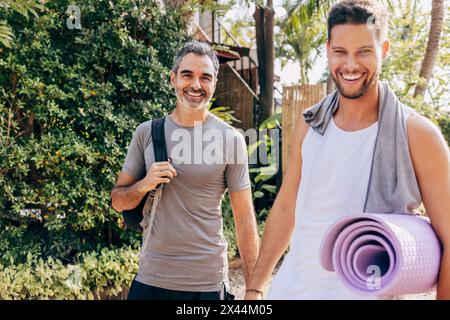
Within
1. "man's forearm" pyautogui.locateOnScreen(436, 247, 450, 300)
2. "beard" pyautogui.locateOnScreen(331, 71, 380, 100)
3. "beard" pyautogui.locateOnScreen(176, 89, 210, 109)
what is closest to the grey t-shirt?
"beard" pyautogui.locateOnScreen(176, 89, 210, 109)

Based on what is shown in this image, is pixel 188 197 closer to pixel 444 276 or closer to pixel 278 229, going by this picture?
pixel 278 229

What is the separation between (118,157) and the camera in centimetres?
570

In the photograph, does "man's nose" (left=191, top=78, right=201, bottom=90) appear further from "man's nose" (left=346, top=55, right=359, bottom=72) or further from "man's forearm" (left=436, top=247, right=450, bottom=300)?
"man's forearm" (left=436, top=247, right=450, bottom=300)

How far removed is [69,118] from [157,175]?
3140 millimetres

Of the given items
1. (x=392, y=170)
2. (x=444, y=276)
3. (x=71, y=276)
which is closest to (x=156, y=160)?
(x=392, y=170)

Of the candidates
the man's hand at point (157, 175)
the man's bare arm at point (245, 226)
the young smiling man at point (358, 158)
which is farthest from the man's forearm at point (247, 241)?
the young smiling man at point (358, 158)

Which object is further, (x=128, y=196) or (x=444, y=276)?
(x=128, y=196)

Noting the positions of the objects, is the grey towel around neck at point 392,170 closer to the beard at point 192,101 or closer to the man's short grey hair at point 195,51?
the beard at point 192,101

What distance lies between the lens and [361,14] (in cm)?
179

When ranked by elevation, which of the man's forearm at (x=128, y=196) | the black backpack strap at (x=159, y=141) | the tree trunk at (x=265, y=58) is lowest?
the man's forearm at (x=128, y=196)

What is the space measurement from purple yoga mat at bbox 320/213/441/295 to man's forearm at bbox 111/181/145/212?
1.49 metres

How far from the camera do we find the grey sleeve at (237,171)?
310cm

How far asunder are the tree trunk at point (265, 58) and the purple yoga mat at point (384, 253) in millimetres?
8714

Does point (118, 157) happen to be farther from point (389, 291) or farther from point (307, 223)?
point (389, 291)
